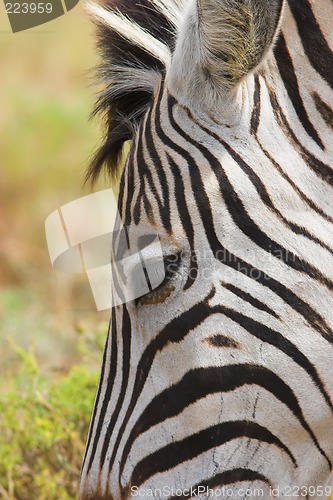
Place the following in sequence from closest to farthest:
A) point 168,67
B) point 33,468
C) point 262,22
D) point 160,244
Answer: point 262,22
point 160,244
point 168,67
point 33,468

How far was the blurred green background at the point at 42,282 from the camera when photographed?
3.95 metres

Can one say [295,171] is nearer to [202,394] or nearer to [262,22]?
[262,22]

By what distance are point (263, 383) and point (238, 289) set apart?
0.86 ft

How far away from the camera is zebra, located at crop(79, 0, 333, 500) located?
1972 millimetres

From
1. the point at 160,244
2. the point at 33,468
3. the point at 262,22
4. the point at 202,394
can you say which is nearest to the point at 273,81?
the point at 262,22

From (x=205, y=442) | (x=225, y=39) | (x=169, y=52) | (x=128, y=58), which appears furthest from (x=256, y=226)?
(x=128, y=58)

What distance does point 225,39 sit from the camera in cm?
192

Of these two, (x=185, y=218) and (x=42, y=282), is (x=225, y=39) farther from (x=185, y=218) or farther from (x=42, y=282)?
(x=42, y=282)

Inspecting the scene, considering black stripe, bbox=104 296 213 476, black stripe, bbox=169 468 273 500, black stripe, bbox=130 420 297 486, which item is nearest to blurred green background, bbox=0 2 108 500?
black stripe, bbox=104 296 213 476

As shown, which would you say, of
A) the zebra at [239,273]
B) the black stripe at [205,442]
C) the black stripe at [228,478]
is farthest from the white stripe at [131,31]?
the black stripe at [228,478]

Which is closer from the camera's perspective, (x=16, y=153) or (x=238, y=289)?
(x=238, y=289)

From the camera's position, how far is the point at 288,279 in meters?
1.98

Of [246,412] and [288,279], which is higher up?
[288,279]

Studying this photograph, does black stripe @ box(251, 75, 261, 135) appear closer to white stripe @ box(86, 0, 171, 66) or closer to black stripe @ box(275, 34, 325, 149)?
black stripe @ box(275, 34, 325, 149)
